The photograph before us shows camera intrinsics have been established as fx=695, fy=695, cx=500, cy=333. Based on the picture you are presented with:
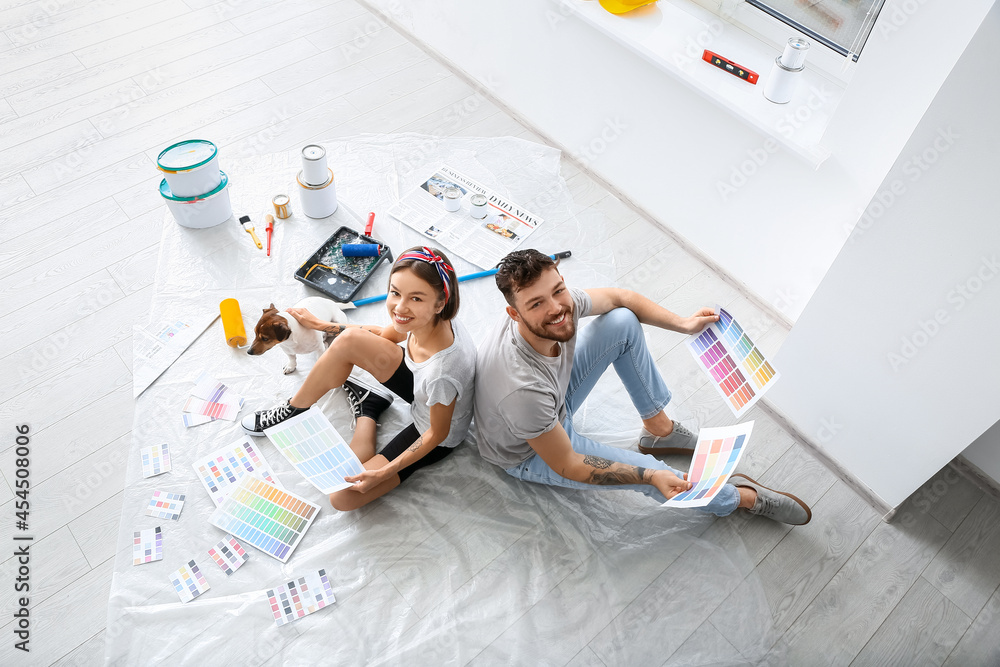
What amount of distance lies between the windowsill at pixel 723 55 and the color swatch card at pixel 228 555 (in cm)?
212

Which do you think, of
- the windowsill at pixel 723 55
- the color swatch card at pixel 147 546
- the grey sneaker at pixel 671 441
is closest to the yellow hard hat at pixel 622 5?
the windowsill at pixel 723 55

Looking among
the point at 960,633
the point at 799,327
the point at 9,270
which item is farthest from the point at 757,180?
the point at 9,270

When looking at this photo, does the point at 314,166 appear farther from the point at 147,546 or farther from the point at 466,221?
the point at 147,546

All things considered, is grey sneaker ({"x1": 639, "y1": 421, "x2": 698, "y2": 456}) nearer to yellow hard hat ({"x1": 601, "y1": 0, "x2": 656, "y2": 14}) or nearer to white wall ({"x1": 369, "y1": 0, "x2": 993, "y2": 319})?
white wall ({"x1": 369, "y1": 0, "x2": 993, "y2": 319})

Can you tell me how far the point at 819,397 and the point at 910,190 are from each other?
79cm

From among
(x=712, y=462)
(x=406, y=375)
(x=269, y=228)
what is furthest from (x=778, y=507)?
(x=269, y=228)

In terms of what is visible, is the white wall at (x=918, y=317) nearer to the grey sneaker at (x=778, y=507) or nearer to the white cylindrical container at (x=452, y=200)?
the grey sneaker at (x=778, y=507)

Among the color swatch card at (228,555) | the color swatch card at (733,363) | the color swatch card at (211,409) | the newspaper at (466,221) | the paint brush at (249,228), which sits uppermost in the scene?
the color swatch card at (733,363)

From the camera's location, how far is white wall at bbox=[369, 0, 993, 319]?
6.36ft

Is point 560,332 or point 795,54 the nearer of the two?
point 560,332

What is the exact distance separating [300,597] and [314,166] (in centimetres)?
159

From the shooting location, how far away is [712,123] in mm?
2525

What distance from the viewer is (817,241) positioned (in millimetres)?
2412

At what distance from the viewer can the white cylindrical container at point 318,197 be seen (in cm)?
278
